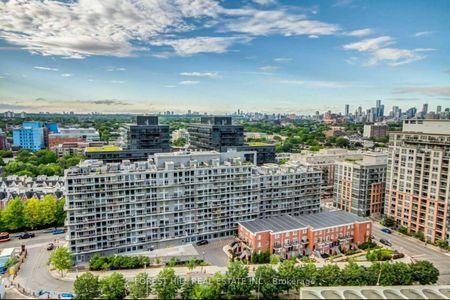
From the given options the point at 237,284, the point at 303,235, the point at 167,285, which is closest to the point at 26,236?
the point at 167,285

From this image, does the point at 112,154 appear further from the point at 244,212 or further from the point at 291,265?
the point at 291,265

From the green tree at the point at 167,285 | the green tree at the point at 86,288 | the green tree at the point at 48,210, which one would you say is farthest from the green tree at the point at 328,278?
the green tree at the point at 48,210

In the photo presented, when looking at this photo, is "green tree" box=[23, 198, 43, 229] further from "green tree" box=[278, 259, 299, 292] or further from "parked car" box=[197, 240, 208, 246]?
"green tree" box=[278, 259, 299, 292]

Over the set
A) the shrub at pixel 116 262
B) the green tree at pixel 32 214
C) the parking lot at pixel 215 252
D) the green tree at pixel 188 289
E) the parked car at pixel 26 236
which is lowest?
the parking lot at pixel 215 252

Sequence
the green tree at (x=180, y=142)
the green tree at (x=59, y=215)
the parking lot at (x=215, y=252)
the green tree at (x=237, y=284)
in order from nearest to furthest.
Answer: the green tree at (x=237, y=284) → the parking lot at (x=215, y=252) → the green tree at (x=59, y=215) → the green tree at (x=180, y=142)

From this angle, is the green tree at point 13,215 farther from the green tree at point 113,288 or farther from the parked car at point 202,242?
the parked car at point 202,242

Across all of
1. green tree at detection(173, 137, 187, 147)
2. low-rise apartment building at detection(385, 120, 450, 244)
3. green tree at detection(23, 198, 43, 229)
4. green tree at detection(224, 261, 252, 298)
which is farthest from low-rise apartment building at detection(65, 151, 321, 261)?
green tree at detection(173, 137, 187, 147)
